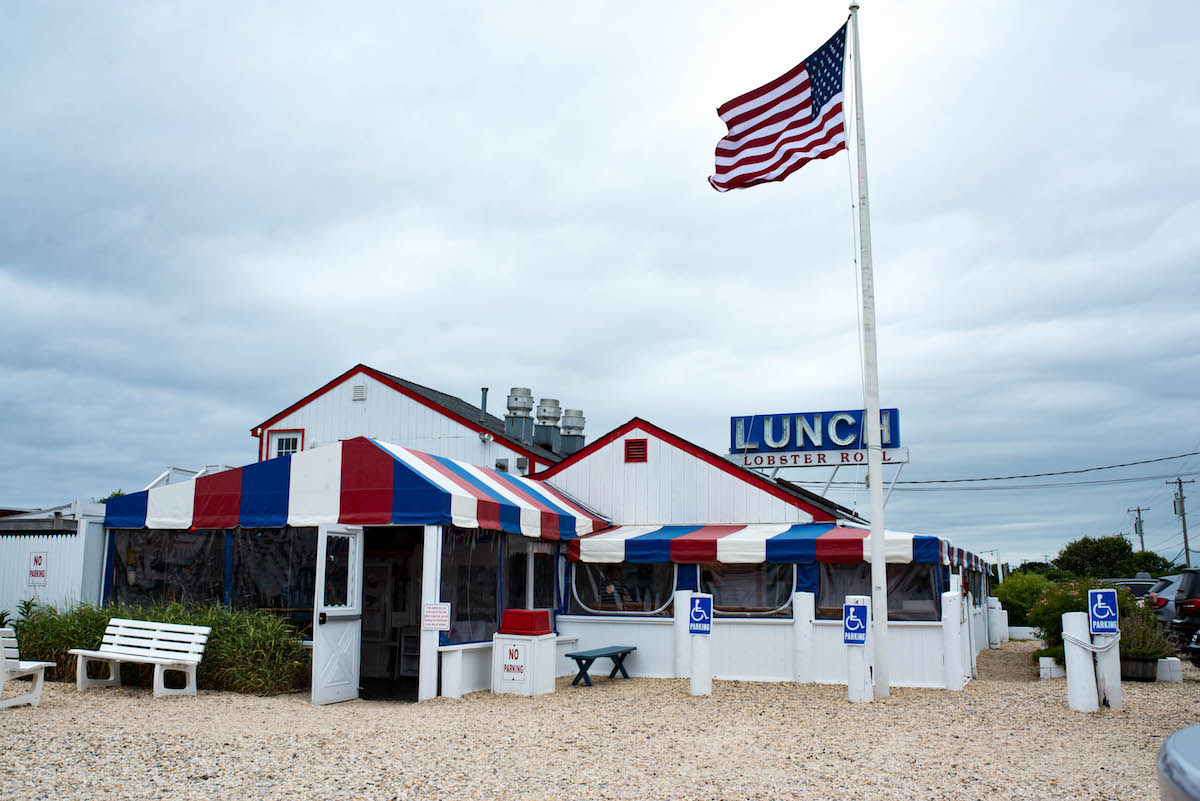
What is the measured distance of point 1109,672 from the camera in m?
11.1

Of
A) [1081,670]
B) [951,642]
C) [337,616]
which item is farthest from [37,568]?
[1081,670]

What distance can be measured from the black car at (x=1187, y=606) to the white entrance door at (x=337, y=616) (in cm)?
1311

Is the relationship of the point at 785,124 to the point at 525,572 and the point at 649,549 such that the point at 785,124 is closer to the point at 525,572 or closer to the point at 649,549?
the point at 649,549

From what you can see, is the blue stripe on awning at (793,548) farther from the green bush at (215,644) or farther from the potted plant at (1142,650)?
the green bush at (215,644)

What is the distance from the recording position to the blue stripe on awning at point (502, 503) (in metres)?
13.5

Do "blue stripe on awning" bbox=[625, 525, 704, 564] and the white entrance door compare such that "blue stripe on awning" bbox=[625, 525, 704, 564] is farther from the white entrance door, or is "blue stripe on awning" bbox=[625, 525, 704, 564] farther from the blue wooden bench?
the white entrance door

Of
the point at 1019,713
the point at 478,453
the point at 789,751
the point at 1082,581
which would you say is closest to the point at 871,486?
the point at 1019,713

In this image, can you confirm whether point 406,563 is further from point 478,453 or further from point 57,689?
point 478,453

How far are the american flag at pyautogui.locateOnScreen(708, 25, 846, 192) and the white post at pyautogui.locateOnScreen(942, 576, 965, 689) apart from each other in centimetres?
645

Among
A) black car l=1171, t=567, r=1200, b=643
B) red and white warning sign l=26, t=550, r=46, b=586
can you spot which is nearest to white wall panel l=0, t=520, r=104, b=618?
red and white warning sign l=26, t=550, r=46, b=586

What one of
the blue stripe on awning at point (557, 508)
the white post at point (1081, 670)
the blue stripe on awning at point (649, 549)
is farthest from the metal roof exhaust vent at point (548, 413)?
the white post at point (1081, 670)

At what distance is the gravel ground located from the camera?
7105 mm

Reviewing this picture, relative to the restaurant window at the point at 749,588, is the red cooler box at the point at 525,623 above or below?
below

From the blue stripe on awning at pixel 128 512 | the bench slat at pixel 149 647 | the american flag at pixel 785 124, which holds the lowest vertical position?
the bench slat at pixel 149 647
